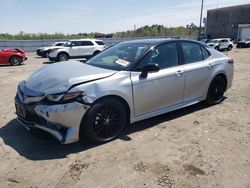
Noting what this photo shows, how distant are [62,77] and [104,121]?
0.90 m

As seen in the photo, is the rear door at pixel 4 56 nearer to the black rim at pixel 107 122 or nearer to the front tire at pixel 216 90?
the front tire at pixel 216 90

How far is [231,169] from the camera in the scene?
3.29 meters

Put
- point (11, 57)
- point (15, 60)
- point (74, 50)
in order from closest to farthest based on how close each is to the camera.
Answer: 1. point (11, 57)
2. point (15, 60)
3. point (74, 50)

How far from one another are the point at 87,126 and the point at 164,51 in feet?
6.68

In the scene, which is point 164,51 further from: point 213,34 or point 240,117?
point 213,34

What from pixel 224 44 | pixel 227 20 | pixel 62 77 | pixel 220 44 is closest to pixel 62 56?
pixel 62 77

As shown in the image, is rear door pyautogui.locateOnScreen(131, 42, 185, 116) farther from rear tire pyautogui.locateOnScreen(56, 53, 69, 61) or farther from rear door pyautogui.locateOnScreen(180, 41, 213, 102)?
rear tire pyautogui.locateOnScreen(56, 53, 69, 61)

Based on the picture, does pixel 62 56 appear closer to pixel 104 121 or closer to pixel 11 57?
pixel 11 57

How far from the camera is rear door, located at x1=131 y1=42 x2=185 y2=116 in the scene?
421 centimetres

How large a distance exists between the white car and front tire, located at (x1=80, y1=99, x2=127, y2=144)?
1493cm

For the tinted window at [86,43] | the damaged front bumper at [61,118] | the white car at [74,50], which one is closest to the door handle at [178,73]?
the damaged front bumper at [61,118]

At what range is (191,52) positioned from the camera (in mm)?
5254

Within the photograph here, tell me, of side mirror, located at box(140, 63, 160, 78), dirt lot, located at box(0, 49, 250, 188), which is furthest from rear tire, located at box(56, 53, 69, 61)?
side mirror, located at box(140, 63, 160, 78)

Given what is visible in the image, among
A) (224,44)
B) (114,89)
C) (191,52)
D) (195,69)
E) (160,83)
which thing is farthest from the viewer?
(224,44)
